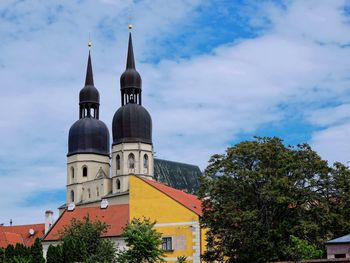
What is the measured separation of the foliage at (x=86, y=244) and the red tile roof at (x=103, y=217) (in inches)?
50.8

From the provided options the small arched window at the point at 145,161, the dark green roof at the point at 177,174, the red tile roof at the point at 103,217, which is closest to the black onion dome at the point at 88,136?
the small arched window at the point at 145,161

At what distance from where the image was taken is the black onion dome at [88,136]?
115m

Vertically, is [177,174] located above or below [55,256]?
above

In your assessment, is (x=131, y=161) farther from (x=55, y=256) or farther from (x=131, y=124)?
(x=55, y=256)

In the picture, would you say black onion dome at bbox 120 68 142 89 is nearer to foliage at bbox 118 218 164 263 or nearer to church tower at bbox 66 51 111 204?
church tower at bbox 66 51 111 204

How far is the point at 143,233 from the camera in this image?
46.3m

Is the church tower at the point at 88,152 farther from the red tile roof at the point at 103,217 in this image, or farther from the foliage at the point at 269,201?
the foliage at the point at 269,201

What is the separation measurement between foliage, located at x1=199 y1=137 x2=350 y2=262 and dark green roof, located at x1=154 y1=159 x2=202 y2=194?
238ft

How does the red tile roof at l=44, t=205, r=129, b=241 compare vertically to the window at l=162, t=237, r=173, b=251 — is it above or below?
above

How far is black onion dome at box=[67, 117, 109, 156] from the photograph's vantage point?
114812 mm

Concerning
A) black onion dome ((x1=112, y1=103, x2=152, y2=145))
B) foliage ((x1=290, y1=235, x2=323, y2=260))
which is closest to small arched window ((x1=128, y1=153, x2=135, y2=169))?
black onion dome ((x1=112, y1=103, x2=152, y2=145))

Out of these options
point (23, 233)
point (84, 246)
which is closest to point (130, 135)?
point (23, 233)

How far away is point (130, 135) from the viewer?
11181 centimetres

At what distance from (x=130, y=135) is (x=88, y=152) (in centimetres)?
840
